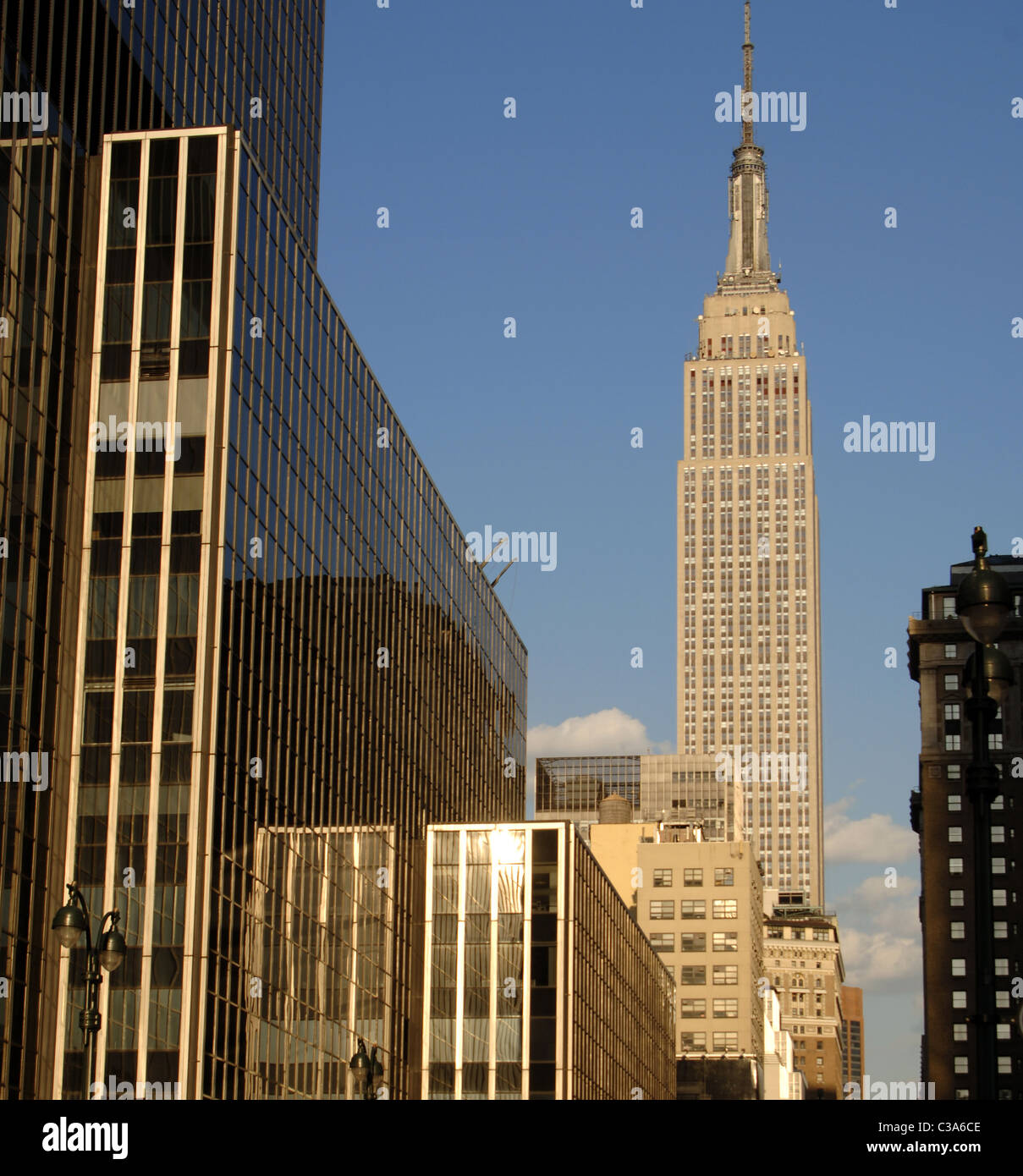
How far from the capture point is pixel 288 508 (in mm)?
68875

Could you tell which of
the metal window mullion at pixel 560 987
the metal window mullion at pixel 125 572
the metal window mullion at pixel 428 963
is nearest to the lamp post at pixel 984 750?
the metal window mullion at pixel 125 572

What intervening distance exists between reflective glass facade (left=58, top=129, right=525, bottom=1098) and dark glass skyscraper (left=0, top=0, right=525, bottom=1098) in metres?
0.10

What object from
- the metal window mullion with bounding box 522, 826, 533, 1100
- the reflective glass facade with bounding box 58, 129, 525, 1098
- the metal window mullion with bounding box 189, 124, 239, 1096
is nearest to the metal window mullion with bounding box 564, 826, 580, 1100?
the metal window mullion with bounding box 522, 826, 533, 1100

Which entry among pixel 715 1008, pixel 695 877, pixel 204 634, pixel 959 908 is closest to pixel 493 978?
pixel 204 634

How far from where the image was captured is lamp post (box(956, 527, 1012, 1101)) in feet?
69.9

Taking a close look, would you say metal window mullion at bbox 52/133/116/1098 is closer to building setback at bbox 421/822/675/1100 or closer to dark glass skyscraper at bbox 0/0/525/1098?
dark glass skyscraper at bbox 0/0/525/1098

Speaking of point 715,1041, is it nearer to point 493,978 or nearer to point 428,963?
point 493,978

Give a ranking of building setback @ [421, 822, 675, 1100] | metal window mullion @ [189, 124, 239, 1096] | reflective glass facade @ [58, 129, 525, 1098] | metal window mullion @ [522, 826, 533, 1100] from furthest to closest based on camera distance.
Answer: metal window mullion @ [522, 826, 533, 1100], building setback @ [421, 822, 675, 1100], reflective glass facade @ [58, 129, 525, 1098], metal window mullion @ [189, 124, 239, 1096]

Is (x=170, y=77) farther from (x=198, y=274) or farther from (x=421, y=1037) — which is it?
(x=421, y=1037)

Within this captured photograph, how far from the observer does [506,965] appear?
90.2 meters
